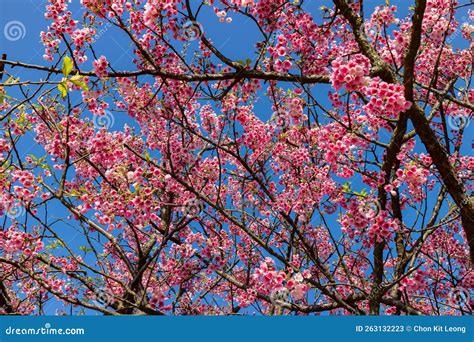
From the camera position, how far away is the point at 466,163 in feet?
22.3

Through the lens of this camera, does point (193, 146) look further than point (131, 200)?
Yes

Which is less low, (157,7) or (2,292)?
(157,7)

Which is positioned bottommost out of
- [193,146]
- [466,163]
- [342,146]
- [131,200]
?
[131,200]

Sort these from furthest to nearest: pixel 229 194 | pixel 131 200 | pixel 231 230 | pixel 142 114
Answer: pixel 229 194, pixel 231 230, pixel 142 114, pixel 131 200

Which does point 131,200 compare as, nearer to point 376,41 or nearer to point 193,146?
point 193,146

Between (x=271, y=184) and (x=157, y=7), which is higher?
(x=157, y=7)

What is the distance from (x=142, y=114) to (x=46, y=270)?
8.31ft

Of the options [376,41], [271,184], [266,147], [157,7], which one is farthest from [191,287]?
[376,41]

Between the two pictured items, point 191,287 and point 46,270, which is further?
point 191,287

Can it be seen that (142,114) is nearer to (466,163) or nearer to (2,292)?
(2,292)

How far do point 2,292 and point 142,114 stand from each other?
10.2ft

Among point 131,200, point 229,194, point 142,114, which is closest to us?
point 131,200

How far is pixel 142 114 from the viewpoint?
6539mm

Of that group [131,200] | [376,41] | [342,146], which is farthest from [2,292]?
[376,41]
